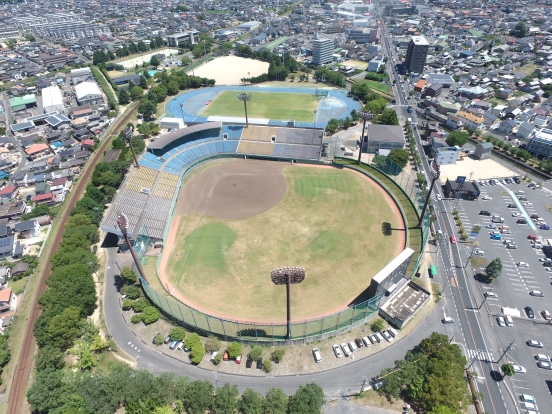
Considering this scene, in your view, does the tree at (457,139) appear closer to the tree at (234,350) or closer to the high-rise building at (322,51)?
the tree at (234,350)

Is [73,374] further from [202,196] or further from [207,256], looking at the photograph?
[202,196]

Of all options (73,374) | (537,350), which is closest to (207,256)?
(73,374)

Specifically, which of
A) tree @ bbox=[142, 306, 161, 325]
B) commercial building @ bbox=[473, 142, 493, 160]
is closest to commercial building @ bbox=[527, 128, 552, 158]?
commercial building @ bbox=[473, 142, 493, 160]

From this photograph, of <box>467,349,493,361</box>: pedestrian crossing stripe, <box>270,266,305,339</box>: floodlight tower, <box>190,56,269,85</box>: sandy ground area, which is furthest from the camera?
<box>190,56,269,85</box>: sandy ground area

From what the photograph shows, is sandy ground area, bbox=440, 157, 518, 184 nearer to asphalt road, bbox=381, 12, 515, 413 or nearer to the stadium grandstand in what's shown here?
asphalt road, bbox=381, 12, 515, 413

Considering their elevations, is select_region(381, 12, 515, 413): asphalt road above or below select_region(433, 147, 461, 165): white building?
below

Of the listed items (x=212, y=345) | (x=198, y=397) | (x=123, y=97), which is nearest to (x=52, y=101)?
(x=123, y=97)

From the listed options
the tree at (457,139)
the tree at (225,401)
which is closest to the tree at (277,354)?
the tree at (225,401)

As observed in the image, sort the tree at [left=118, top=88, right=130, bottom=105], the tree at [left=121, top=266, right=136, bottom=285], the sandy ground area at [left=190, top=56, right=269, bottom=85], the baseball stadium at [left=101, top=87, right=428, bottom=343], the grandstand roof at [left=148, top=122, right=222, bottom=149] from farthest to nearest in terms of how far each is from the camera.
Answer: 1. the sandy ground area at [left=190, top=56, right=269, bottom=85]
2. the tree at [left=118, top=88, right=130, bottom=105]
3. the grandstand roof at [left=148, top=122, right=222, bottom=149]
4. the tree at [left=121, top=266, right=136, bottom=285]
5. the baseball stadium at [left=101, top=87, right=428, bottom=343]

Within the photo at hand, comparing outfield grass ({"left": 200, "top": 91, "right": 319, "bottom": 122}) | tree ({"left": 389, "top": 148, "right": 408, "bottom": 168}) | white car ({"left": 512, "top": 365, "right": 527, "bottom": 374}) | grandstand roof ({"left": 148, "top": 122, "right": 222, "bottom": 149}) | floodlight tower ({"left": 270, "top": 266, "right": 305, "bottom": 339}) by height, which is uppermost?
floodlight tower ({"left": 270, "top": 266, "right": 305, "bottom": 339})
